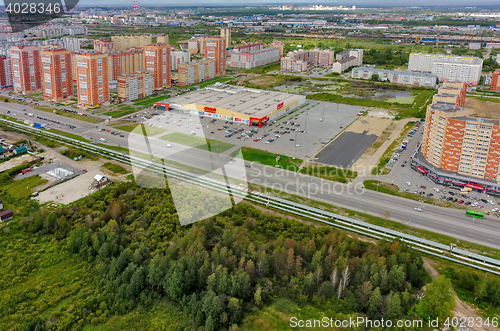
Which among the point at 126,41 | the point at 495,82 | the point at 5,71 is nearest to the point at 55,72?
the point at 5,71

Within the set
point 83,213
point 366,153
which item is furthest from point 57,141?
point 366,153

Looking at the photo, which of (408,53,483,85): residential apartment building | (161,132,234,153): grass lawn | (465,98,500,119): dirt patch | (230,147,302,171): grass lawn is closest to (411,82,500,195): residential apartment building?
(230,147,302,171): grass lawn

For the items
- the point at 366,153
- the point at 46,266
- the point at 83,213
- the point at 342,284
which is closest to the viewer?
the point at 342,284

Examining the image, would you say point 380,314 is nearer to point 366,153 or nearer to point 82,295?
point 82,295

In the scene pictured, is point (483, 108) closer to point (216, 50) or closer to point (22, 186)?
point (216, 50)

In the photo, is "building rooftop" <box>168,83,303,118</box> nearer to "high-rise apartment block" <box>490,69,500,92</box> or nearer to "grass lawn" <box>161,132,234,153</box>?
"grass lawn" <box>161,132,234,153</box>
